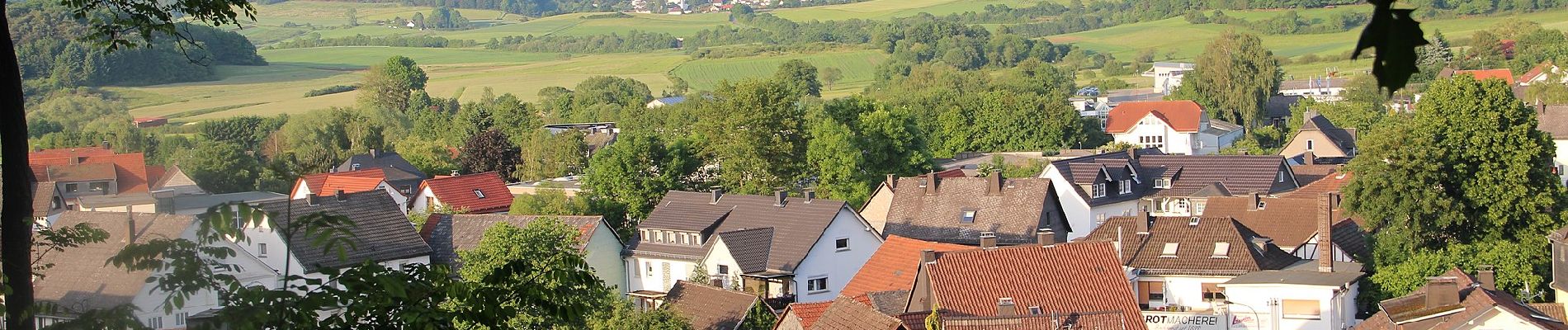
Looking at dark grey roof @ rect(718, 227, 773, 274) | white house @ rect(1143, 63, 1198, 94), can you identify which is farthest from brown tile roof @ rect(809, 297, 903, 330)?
white house @ rect(1143, 63, 1198, 94)

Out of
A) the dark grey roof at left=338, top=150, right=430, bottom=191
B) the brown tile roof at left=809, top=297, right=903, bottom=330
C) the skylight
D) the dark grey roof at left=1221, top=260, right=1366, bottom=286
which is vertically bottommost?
the dark grey roof at left=338, top=150, right=430, bottom=191

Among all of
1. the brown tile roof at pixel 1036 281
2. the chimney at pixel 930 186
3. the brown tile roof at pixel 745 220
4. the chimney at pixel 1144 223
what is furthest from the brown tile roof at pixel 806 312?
the chimney at pixel 930 186

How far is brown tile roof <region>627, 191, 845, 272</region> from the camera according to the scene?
33812 mm

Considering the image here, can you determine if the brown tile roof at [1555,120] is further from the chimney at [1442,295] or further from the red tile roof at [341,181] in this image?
the red tile roof at [341,181]

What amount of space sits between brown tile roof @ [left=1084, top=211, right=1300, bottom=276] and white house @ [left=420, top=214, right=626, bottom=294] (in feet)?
39.8

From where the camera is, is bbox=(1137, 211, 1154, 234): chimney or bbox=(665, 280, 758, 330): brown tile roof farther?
bbox=(1137, 211, 1154, 234): chimney

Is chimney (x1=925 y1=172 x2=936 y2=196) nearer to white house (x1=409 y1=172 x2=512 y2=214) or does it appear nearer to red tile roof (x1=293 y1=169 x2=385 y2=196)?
white house (x1=409 y1=172 x2=512 y2=214)

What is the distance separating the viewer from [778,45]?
16412cm

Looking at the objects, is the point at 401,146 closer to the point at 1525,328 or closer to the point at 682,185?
the point at 682,185

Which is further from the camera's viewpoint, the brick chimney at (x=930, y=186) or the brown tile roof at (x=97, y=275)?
the brick chimney at (x=930, y=186)

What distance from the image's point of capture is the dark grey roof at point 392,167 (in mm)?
58062

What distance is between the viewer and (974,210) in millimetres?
37656

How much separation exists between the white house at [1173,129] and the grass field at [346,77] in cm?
4836

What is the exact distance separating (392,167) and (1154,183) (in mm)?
30224
